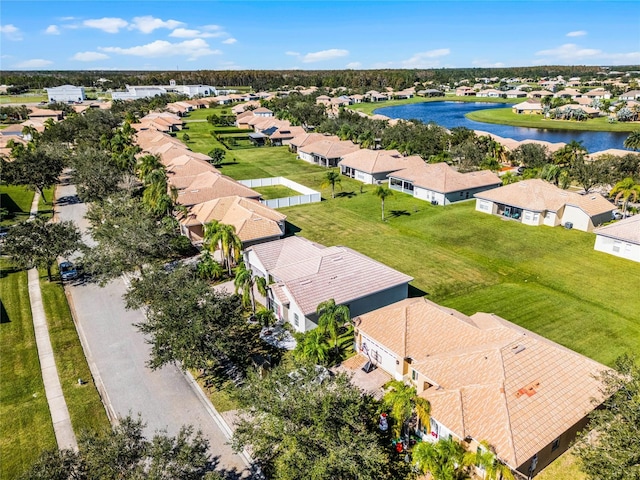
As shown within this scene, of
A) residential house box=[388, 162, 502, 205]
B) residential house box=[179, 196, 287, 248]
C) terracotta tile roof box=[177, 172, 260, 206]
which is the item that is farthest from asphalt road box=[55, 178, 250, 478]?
residential house box=[388, 162, 502, 205]

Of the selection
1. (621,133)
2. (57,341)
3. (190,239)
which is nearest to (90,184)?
(190,239)

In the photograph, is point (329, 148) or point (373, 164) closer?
point (373, 164)

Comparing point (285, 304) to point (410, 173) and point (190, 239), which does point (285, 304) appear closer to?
point (190, 239)

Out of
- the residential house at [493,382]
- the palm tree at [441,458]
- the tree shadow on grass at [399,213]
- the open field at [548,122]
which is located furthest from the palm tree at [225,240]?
the open field at [548,122]

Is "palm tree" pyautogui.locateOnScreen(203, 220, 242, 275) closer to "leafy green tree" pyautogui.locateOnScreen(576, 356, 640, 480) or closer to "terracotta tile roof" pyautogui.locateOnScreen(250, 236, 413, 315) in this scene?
"terracotta tile roof" pyautogui.locateOnScreen(250, 236, 413, 315)

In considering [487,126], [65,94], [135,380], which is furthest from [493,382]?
[65,94]

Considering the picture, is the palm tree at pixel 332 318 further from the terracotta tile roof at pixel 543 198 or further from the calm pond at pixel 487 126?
the calm pond at pixel 487 126

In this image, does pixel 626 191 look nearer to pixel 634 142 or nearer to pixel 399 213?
pixel 399 213
